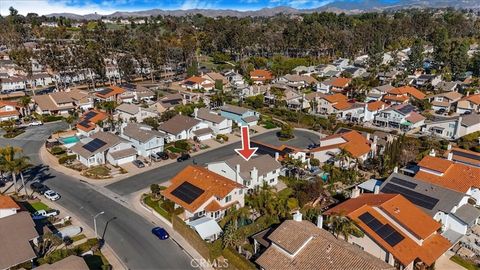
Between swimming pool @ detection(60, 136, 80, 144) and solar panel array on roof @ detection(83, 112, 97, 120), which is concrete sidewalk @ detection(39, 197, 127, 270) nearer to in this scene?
swimming pool @ detection(60, 136, 80, 144)

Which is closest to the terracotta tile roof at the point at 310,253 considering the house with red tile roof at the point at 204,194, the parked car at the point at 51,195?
the house with red tile roof at the point at 204,194

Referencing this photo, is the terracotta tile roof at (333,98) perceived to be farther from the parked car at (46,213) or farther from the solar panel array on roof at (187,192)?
the parked car at (46,213)

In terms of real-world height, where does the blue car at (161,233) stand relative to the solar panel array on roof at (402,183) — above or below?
below

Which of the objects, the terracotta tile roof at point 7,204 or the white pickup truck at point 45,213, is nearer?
the terracotta tile roof at point 7,204

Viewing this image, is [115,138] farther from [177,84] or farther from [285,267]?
[177,84]

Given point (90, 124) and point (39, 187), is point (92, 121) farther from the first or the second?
point (39, 187)

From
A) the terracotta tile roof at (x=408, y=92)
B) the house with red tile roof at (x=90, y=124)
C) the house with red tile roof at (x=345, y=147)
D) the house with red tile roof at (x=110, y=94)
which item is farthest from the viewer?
the house with red tile roof at (x=110, y=94)

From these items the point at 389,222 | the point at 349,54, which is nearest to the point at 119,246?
the point at 389,222
